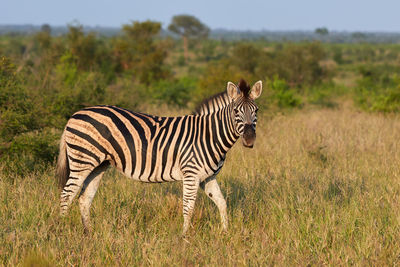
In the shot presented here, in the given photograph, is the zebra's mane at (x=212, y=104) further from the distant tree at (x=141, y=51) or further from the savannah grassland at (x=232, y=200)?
the distant tree at (x=141, y=51)

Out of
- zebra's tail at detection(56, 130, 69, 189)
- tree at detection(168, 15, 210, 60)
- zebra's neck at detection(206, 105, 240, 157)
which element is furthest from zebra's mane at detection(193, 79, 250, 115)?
tree at detection(168, 15, 210, 60)

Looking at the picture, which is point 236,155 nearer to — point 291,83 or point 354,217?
point 354,217

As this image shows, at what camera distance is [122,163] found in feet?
15.4

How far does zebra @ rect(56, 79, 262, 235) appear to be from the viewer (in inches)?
178

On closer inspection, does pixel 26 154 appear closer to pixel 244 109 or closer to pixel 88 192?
pixel 88 192

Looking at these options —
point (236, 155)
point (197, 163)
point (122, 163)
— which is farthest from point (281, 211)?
point (236, 155)

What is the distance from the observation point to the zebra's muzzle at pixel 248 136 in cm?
409

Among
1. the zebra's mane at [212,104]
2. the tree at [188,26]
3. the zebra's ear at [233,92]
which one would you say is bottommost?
the zebra's mane at [212,104]

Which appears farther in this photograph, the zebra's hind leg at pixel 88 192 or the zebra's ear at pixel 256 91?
the zebra's hind leg at pixel 88 192

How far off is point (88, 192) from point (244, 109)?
6.81 feet

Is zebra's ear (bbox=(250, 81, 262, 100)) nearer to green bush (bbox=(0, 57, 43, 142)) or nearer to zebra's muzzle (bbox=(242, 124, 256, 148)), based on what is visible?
zebra's muzzle (bbox=(242, 124, 256, 148))

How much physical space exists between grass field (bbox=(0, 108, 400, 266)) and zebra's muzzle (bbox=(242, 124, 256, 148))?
36.8 inches

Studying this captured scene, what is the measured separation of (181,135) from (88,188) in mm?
1290

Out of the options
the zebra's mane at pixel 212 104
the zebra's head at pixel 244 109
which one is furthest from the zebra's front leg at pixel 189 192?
the zebra's mane at pixel 212 104
